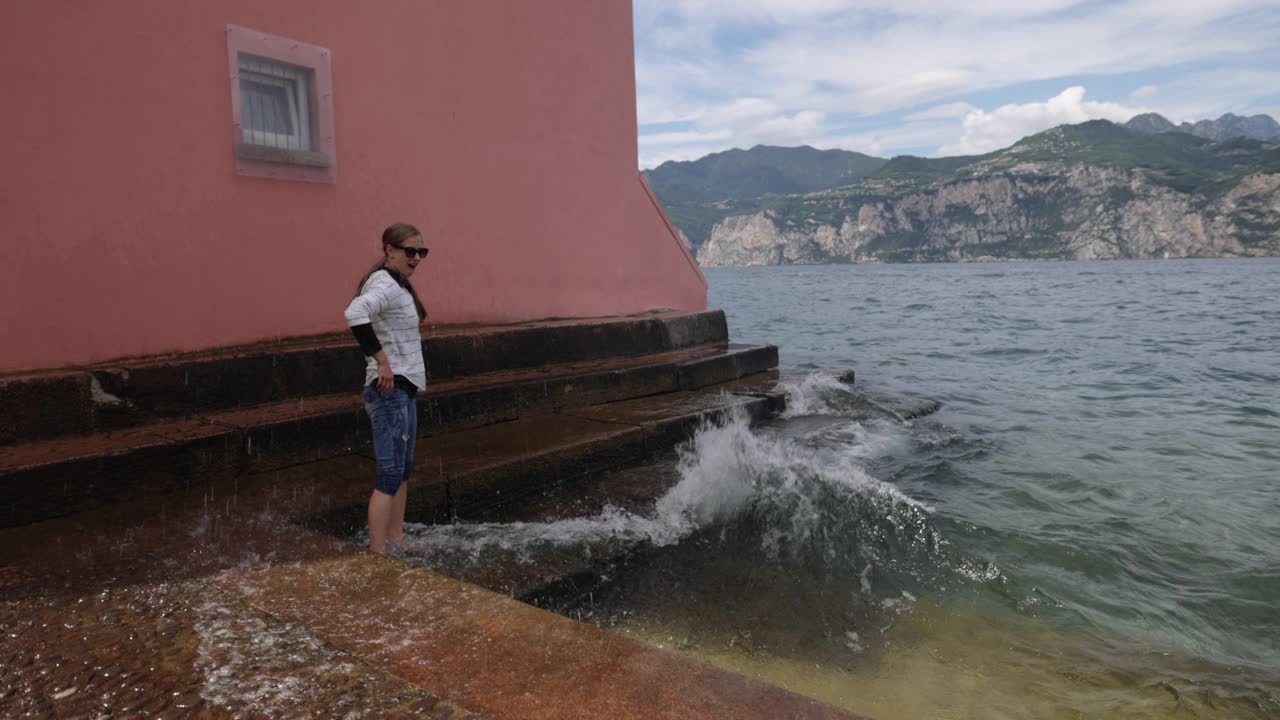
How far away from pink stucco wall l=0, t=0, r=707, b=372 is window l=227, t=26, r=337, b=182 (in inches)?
3.6

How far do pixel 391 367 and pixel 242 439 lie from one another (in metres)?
1.44

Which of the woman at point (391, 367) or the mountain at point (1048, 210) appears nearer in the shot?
the woman at point (391, 367)

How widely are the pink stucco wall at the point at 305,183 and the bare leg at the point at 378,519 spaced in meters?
2.47

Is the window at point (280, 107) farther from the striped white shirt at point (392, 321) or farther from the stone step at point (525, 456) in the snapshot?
the striped white shirt at point (392, 321)

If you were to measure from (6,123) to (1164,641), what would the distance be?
7.00 m

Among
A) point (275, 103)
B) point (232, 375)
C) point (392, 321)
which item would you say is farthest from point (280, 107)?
point (392, 321)

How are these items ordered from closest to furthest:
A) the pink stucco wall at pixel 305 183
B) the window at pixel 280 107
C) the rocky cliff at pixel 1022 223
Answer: the pink stucco wall at pixel 305 183, the window at pixel 280 107, the rocky cliff at pixel 1022 223

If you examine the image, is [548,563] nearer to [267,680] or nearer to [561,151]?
[267,680]

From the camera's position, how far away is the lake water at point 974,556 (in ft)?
11.7

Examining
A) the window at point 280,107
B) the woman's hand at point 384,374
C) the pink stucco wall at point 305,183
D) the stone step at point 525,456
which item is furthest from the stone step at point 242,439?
the window at point 280,107

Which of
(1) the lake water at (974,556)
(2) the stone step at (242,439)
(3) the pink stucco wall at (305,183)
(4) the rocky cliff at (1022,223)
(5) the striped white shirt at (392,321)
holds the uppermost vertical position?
(4) the rocky cliff at (1022,223)

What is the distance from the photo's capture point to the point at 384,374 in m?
3.46

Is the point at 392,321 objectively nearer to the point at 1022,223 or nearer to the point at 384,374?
the point at 384,374

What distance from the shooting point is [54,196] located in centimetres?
442
